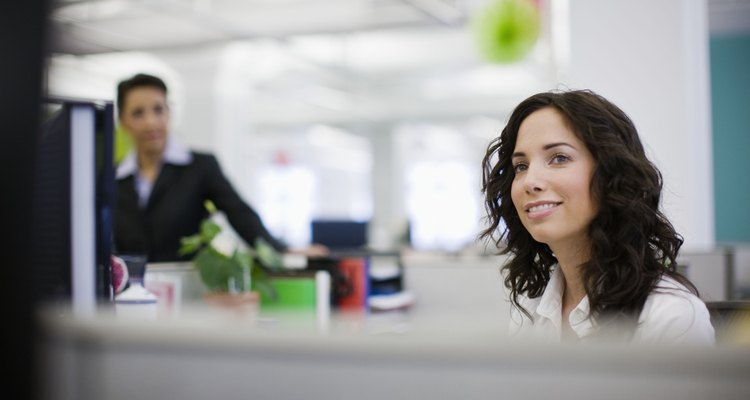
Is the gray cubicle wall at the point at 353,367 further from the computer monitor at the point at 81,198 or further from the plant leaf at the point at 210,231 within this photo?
the plant leaf at the point at 210,231

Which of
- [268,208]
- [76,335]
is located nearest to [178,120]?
[268,208]

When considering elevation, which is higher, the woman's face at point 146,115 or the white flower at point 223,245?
the woman's face at point 146,115

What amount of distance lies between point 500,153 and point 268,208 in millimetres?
12147

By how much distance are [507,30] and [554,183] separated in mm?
3965

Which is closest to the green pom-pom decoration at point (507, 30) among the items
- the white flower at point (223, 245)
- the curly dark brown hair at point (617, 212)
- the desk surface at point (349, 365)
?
the white flower at point (223, 245)

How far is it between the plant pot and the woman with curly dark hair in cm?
134

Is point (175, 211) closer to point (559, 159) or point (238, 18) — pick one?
point (559, 159)

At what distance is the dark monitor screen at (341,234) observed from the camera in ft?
15.7

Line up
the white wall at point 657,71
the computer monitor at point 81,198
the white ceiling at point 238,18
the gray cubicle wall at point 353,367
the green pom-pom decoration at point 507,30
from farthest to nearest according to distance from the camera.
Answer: the white ceiling at point 238,18, the green pom-pom decoration at point 507,30, the white wall at point 657,71, the computer monitor at point 81,198, the gray cubicle wall at point 353,367

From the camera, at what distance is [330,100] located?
11852 millimetres

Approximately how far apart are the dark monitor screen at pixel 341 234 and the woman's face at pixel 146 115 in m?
2.22

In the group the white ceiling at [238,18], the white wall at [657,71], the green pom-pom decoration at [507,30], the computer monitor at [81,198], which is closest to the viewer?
the computer monitor at [81,198]

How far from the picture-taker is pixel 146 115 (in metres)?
2.61

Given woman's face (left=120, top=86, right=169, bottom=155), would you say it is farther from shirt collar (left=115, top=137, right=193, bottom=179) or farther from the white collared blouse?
the white collared blouse
